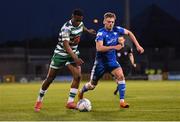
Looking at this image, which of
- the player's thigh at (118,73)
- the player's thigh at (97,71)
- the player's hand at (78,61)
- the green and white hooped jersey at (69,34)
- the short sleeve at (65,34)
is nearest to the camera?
the player's hand at (78,61)

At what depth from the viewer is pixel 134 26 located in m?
91.4

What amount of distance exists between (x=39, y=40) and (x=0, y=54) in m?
18.3

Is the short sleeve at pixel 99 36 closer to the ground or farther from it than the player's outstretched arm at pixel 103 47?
farther from it

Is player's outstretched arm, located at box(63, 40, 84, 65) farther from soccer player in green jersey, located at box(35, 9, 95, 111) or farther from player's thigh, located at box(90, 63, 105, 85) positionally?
player's thigh, located at box(90, 63, 105, 85)

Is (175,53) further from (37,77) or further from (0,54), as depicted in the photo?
(37,77)

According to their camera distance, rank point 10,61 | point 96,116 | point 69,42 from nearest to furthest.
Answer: point 96,116, point 69,42, point 10,61

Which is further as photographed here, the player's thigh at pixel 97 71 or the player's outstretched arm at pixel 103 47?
the player's thigh at pixel 97 71

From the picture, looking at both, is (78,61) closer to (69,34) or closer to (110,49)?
(69,34)

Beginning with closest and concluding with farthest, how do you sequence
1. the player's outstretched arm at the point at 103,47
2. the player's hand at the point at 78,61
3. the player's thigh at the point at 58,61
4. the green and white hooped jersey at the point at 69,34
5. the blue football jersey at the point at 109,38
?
the player's hand at the point at 78,61 < the green and white hooped jersey at the point at 69,34 < the player's outstretched arm at the point at 103,47 < the player's thigh at the point at 58,61 < the blue football jersey at the point at 109,38

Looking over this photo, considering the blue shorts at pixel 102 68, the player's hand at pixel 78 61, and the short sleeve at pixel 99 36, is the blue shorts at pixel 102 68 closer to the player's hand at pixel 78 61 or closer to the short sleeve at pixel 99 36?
the short sleeve at pixel 99 36

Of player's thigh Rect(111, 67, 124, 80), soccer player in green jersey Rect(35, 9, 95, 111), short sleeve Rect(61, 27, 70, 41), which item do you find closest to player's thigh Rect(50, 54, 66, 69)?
soccer player in green jersey Rect(35, 9, 95, 111)

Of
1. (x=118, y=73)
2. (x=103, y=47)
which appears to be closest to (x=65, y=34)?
(x=103, y=47)

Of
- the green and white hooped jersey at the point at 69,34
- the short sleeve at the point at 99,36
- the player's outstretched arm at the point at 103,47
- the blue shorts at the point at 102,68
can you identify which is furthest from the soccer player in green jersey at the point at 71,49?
the blue shorts at the point at 102,68

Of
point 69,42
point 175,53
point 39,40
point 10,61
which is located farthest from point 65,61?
point 39,40
